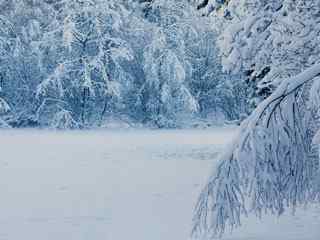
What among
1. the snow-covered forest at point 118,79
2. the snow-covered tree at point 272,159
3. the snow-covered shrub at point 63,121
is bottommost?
the snow-covered shrub at point 63,121

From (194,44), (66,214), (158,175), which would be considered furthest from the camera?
(194,44)

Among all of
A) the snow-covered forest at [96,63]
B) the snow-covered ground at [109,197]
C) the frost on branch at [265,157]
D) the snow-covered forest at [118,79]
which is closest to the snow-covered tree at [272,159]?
the frost on branch at [265,157]

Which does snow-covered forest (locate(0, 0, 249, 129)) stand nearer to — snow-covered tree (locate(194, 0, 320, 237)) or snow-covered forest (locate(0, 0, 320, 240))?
snow-covered forest (locate(0, 0, 320, 240))

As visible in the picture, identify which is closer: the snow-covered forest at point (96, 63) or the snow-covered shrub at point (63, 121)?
the snow-covered shrub at point (63, 121)

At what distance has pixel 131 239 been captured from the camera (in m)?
7.05

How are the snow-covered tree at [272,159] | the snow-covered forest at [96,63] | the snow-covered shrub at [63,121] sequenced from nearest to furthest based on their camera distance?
the snow-covered tree at [272,159]
the snow-covered shrub at [63,121]
the snow-covered forest at [96,63]

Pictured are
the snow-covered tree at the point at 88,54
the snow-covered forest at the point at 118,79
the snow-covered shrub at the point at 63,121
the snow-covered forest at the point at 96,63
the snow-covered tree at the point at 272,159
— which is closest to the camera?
the snow-covered tree at the point at 272,159

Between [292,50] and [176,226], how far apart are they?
2.75m

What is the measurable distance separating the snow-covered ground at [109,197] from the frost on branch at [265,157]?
134 cm

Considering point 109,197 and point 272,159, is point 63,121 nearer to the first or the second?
point 109,197

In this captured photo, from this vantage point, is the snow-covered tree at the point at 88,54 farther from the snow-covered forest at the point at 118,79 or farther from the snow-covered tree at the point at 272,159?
the snow-covered tree at the point at 272,159

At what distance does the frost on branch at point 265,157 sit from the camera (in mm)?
5617

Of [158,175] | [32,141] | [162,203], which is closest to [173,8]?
[32,141]

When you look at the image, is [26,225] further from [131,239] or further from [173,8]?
[173,8]
